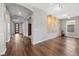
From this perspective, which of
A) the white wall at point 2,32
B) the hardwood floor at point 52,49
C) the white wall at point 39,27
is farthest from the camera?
the white wall at point 39,27

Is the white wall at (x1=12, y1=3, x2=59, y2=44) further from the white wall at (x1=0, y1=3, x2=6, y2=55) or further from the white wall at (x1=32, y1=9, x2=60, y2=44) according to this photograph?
the white wall at (x1=0, y1=3, x2=6, y2=55)

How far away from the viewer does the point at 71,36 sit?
277 centimetres

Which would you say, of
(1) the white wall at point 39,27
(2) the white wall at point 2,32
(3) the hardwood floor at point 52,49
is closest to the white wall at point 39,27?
(1) the white wall at point 39,27

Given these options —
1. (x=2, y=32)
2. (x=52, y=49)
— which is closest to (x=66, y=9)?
(x=52, y=49)

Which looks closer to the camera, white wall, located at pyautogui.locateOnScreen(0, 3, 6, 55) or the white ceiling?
white wall, located at pyautogui.locateOnScreen(0, 3, 6, 55)

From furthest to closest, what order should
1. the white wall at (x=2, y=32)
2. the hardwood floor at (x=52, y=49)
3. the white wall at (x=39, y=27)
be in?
the white wall at (x=39, y=27), the hardwood floor at (x=52, y=49), the white wall at (x=2, y=32)

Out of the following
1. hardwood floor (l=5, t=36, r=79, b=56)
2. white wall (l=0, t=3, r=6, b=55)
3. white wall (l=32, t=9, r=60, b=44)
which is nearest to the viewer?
white wall (l=0, t=3, r=6, b=55)

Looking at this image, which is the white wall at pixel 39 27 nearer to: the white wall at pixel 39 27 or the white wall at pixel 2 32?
the white wall at pixel 39 27

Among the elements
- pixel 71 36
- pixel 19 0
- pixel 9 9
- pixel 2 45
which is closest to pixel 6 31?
pixel 2 45

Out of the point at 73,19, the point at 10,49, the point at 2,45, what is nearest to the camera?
the point at 2,45

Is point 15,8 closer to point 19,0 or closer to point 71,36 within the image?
point 19,0

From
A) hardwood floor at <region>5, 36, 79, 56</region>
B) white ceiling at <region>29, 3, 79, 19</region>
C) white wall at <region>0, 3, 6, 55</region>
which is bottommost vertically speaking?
hardwood floor at <region>5, 36, 79, 56</region>

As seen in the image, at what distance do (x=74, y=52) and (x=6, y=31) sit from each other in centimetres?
201

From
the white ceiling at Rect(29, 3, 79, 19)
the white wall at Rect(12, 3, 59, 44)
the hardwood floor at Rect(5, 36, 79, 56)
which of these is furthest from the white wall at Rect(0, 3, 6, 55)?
the white wall at Rect(12, 3, 59, 44)
